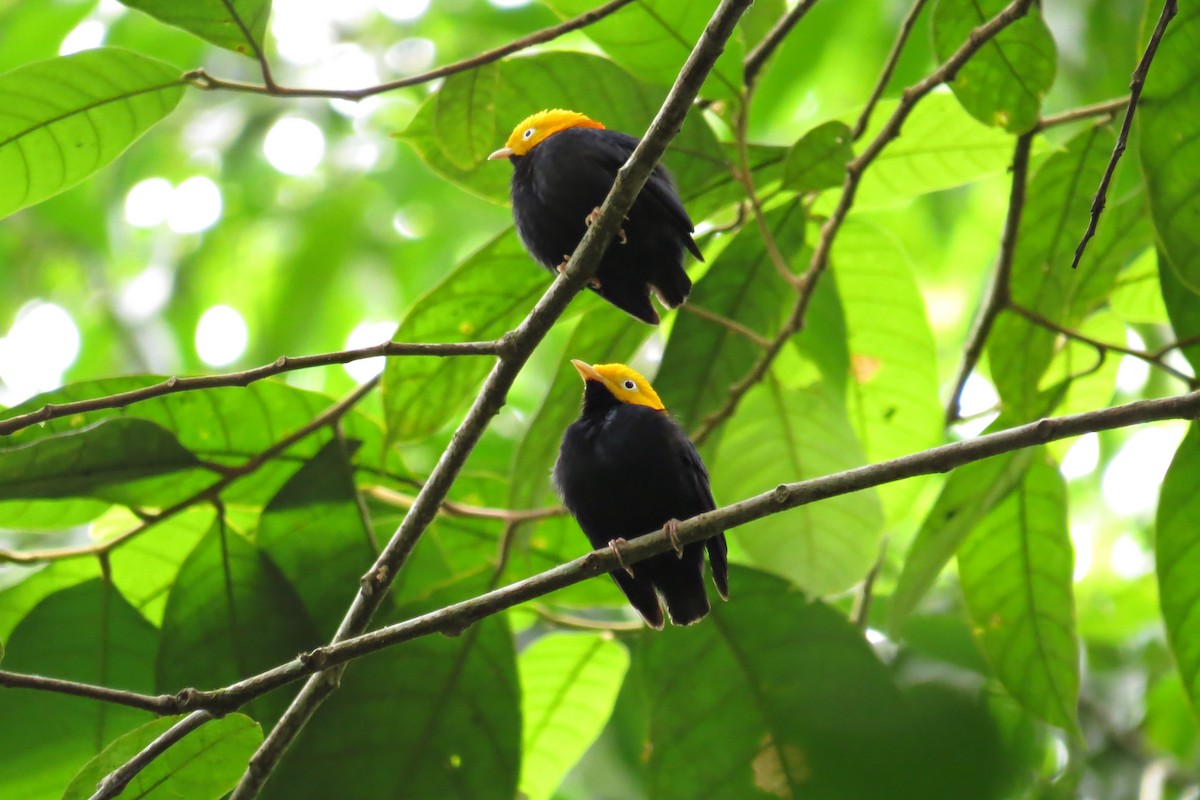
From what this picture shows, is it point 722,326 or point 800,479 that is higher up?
point 722,326

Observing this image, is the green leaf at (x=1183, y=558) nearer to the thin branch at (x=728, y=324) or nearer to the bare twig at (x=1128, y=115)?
the bare twig at (x=1128, y=115)

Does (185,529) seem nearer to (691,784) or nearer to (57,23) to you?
(691,784)

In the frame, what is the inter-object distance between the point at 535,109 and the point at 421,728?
1.62 m

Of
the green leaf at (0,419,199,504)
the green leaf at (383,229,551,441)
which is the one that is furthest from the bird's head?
the green leaf at (0,419,199,504)

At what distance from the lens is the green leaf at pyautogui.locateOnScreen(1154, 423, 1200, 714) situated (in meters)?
2.79

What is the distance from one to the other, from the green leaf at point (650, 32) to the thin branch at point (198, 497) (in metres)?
1.17

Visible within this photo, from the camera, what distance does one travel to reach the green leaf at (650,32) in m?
2.96

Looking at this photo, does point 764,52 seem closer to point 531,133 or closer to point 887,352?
point 531,133

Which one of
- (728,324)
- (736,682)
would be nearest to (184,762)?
(736,682)

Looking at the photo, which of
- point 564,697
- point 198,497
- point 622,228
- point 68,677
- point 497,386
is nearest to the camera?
point 497,386

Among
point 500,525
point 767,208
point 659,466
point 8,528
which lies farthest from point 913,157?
point 8,528

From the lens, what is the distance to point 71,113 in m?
→ 2.86

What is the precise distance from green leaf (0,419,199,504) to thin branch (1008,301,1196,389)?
2200 mm

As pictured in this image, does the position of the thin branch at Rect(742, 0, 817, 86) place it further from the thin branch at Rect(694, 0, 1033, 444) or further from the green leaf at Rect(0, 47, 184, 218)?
the green leaf at Rect(0, 47, 184, 218)
